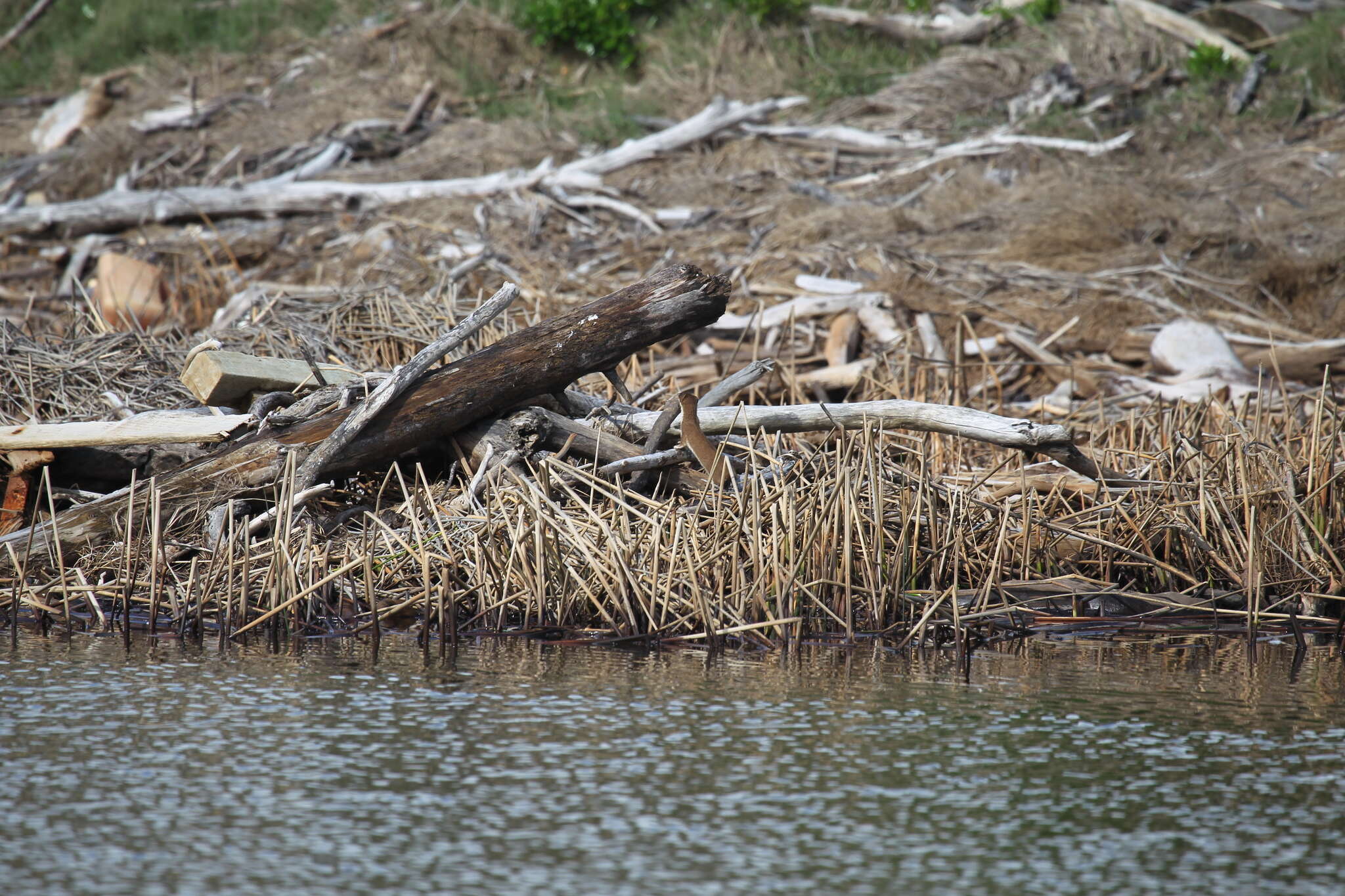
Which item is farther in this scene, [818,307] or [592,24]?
[592,24]

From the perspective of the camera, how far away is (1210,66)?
52.5 ft

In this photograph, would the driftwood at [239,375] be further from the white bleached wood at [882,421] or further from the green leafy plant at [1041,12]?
the green leafy plant at [1041,12]

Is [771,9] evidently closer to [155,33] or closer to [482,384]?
[155,33]

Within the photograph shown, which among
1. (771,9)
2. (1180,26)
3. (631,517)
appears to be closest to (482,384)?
(631,517)

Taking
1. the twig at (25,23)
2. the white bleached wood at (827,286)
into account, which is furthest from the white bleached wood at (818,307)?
the twig at (25,23)

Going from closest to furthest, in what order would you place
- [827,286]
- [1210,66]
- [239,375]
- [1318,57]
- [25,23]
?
[239,375]
[827,286]
[1318,57]
[1210,66]
[25,23]

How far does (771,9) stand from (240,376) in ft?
40.4

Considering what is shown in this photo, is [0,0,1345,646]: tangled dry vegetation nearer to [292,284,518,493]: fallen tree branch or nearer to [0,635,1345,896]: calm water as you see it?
[292,284,518,493]: fallen tree branch

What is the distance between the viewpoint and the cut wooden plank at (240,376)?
7.51 m

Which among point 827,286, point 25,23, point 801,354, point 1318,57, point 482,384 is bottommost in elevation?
point 482,384

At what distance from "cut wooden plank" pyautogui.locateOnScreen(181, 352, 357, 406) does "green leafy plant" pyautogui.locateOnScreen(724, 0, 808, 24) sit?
11667 millimetres

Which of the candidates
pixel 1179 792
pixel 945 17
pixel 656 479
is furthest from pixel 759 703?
pixel 945 17

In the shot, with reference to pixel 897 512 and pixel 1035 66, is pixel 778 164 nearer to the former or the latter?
pixel 1035 66

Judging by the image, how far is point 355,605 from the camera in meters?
6.41
